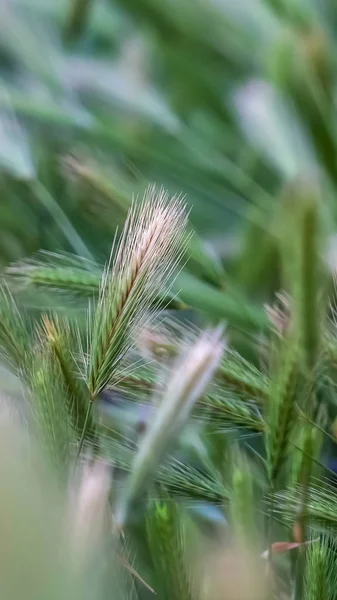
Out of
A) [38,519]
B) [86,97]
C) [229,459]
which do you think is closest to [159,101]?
[86,97]

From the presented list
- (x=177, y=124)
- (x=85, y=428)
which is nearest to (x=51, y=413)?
(x=85, y=428)

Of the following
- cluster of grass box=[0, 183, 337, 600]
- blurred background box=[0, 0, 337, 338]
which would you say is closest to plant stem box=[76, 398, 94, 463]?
cluster of grass box=[0, 183, 337, 600]

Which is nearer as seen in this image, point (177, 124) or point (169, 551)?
point (169, 551)

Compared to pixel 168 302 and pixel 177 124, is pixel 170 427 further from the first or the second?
pixel 177 124

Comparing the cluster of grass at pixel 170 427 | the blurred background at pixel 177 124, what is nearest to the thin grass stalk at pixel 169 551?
the cluster of grass at pixel 170 427

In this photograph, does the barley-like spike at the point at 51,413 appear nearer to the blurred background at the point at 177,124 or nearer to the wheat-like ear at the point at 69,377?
the wheat-like ear at the point at 69,377

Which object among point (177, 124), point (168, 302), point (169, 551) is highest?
point (177, 124)
